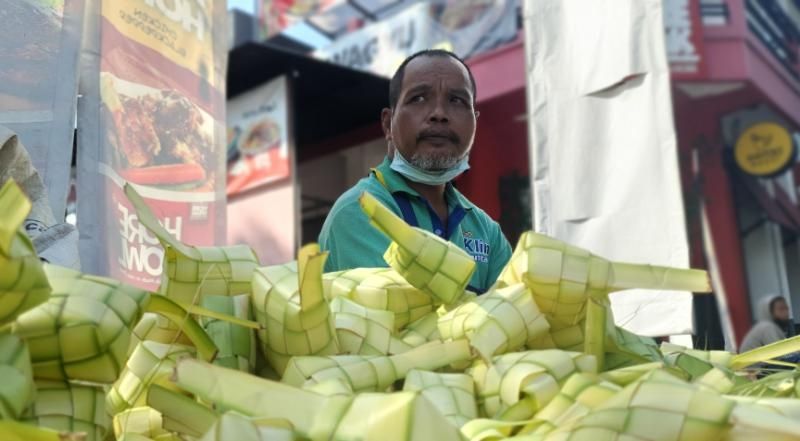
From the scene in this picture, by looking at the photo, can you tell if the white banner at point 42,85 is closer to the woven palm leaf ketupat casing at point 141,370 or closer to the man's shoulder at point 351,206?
the man's shoulder at point 351,206

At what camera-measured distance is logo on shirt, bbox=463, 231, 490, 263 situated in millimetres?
1270

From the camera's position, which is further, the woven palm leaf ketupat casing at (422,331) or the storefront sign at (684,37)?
the storefront sign at (684,37)

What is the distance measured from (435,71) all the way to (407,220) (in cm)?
25

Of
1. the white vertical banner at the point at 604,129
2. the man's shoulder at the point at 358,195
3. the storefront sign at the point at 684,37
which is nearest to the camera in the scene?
the man's shoulder at the point at 358,195

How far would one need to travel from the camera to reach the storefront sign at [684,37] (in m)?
5.38

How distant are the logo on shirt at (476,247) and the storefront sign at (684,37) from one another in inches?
177

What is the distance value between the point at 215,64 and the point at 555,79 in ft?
3.02

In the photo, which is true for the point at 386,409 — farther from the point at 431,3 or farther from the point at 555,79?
the point at 431,3

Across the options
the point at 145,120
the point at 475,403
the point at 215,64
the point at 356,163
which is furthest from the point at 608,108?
the point at 356,163

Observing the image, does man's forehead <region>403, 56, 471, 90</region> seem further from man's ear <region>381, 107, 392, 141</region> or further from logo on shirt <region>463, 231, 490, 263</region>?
logo on shirt <region>463, 231, 490, 263</region>

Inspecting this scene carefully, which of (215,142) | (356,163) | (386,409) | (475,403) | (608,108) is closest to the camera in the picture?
(386,409)

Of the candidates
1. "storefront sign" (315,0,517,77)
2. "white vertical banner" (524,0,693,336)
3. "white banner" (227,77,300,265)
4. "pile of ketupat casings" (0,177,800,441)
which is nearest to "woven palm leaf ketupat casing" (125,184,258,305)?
"pile of ketupat casings" (0,177,800,441)

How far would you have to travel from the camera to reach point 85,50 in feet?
5.26

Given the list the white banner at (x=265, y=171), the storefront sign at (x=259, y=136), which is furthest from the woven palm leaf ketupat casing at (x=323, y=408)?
the storefront sign at (x=259, y=136)
